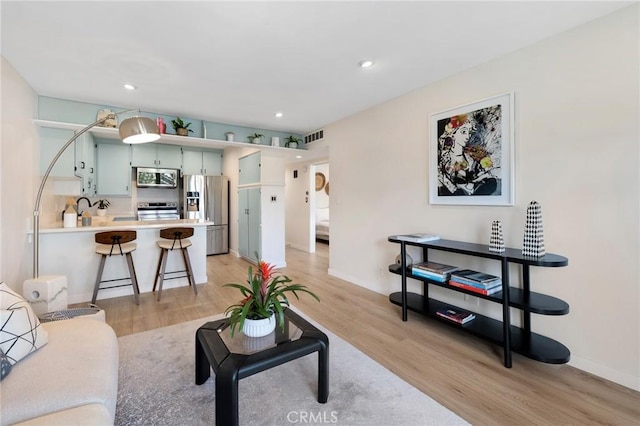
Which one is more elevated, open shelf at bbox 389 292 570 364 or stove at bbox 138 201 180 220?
stove at bbox 138 201 180 220

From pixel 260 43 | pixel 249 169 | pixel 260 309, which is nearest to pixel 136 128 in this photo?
pixel 260 43

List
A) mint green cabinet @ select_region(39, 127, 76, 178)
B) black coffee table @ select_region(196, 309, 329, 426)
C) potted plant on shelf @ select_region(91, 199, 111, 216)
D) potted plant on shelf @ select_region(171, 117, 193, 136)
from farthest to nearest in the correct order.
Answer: potted plant on shelf @ select_region(91, 199, 111, 216) < potted plant on shelf @ select_region(171, 117, 193, 136) < mint green cabinet @ select_region(39, 127, 76, 178) < black coffee table @ select_region(196, 309, 329, 426)

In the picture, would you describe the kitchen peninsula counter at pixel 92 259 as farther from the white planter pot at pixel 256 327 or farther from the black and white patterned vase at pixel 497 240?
the black and white patterned vase at pixel 497 240

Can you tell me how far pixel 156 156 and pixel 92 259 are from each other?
255 centimetres

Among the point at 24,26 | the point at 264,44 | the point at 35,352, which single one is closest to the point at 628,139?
the point at 264,44

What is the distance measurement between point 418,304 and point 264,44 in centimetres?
283

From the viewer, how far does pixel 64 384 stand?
4.10 ft

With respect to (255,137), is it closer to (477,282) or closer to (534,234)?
(477,282)

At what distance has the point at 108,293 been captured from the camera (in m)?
3.61

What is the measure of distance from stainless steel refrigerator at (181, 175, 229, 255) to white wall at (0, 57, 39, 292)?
2604 mm

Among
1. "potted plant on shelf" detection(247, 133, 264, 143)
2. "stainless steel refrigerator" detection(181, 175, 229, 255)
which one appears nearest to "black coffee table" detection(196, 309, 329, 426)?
"potted plant on shelf" detection(247, 133, 264, 143)

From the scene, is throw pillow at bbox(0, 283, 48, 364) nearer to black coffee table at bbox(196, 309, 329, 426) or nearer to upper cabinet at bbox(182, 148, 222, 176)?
black coffee table at bbox(196, 309, 329, 426)

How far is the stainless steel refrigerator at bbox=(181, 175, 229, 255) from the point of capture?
575cm

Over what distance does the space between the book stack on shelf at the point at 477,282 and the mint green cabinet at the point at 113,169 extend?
5.52m
